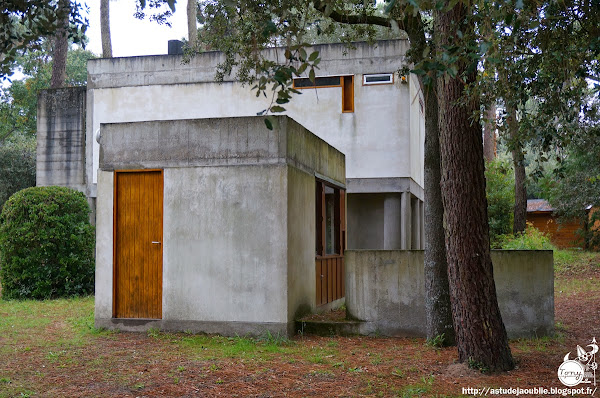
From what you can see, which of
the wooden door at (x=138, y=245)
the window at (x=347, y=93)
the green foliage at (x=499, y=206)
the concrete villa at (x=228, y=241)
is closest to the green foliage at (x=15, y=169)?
the window at (x=347, y=93)

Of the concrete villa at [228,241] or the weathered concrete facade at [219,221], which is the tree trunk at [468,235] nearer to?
the concrete villa at [228,241]

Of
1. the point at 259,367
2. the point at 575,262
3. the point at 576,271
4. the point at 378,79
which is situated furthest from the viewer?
the point at 575,262

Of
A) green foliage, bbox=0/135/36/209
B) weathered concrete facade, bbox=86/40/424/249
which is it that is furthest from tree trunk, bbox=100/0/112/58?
weathered concrete facade, bbox=86/40/424/249

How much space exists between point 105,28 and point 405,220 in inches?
631

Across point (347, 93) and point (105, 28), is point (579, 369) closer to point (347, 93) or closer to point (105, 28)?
point (347, 93)

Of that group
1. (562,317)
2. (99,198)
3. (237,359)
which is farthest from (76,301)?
(562,317)

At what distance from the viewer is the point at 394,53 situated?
18.0m

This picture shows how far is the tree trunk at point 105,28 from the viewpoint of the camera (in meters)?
27.0

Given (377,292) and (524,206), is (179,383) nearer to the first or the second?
(377,292)

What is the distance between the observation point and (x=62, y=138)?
20.8 metres

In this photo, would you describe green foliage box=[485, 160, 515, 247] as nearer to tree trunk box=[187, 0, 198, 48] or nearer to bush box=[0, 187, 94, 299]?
tree trunk box=[187, 0, 198, 48]

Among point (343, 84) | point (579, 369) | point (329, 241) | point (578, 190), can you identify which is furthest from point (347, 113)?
point (579, 369)

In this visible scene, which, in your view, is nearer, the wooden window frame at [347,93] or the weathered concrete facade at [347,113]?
the weathered concrete facade at [347,113]

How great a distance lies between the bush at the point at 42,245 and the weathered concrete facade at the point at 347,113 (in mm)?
4519
